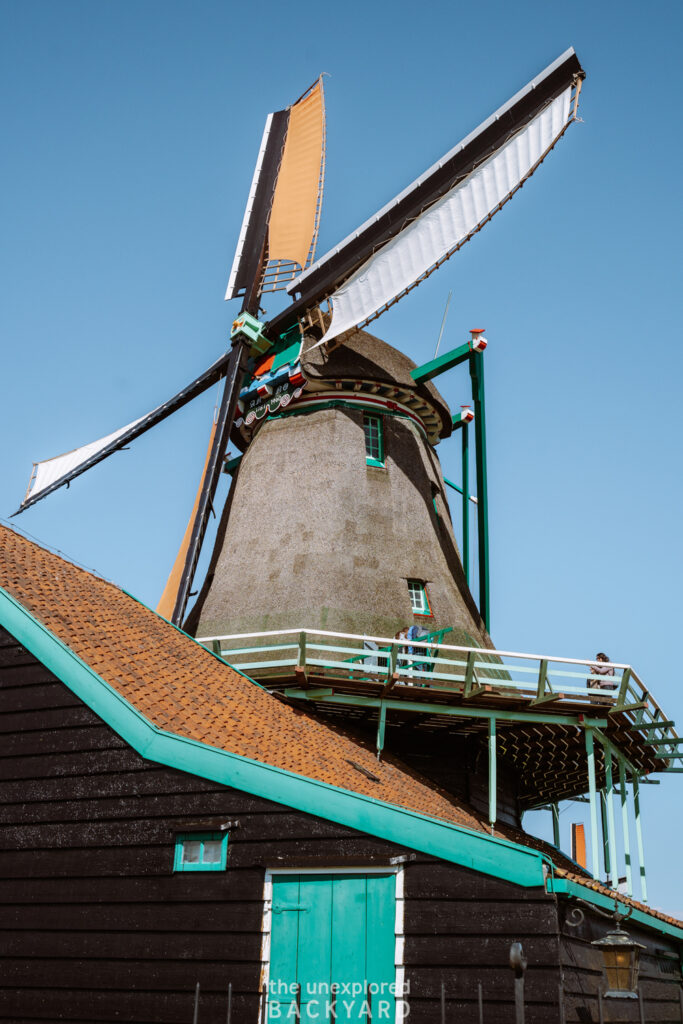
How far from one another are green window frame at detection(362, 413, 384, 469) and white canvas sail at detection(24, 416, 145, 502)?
6621mm

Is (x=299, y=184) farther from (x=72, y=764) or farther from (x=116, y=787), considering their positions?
(x=116, y=787)

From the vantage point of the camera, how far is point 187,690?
12.5 metres

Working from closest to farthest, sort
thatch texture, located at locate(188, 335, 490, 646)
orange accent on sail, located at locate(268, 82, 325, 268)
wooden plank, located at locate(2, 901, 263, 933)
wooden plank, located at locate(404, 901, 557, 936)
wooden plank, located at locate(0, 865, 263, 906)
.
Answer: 1. wooden plank, located at locate(404, 901, 557, 936)
2. wooden plank, located at locate(2, 901, 263, 933)
3. wooden plank, located at locate(0, 865, 263, 906)
4. thatch texture, located at locate(188, 335, 490, 646)
5. orange accent on sail, located at locate(268, 82, 325, 268)

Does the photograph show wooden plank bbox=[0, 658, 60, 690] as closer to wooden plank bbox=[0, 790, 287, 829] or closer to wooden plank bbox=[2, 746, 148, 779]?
wooden plank bbox=[2, 746, 148, 779]

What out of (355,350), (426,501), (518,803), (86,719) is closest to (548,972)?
(86,719)

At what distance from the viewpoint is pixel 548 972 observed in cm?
915

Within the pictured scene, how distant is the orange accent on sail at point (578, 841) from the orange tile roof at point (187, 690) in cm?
1644

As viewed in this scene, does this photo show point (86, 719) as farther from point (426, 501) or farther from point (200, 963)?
point (426, 501)

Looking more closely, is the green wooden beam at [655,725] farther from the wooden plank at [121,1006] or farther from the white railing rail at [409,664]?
the wooden plank at [121,1006]

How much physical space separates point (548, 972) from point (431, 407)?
14.3m

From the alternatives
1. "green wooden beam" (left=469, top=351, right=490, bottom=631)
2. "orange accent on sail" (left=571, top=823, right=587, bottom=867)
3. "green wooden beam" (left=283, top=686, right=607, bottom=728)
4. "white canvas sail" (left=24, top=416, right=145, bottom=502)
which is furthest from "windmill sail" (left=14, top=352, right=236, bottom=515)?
"orange accent on sail" (left=571, top=823, right=587, bottom=867)

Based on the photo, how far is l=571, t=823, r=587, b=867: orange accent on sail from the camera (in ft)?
104

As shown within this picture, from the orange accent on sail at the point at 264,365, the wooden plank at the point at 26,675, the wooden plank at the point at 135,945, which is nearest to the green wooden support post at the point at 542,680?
the wooden plank at the point at 135,945

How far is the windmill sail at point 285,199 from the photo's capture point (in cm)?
2397
